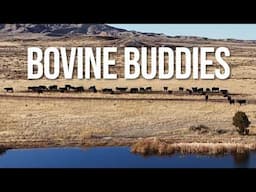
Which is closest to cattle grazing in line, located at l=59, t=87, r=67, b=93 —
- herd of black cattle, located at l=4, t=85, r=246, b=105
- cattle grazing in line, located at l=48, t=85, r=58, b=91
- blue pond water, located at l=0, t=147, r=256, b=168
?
herd of black cattle, located at l=4, t=85, r=246, b=105

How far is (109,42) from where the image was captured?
2370 inches

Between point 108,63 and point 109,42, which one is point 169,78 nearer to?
point 108,63

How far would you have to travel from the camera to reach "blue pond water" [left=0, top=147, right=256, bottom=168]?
14.0 meters

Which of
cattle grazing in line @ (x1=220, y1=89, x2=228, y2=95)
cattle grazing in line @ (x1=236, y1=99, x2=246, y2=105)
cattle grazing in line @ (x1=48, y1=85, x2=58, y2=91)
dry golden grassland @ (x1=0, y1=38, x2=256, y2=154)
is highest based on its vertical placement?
cattle grazing in line @ (x1=48, y1=85, x2=58, y2=91)

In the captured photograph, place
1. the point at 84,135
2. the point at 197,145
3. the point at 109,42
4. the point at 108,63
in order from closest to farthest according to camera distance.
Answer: the point at 197,145 < the point at 84,135 < the point at 108,63 < the point at 109,42

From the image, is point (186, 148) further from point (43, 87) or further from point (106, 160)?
point (43, 87)

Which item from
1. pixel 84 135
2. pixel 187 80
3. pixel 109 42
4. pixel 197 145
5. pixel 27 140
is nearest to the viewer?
pixel 197 145

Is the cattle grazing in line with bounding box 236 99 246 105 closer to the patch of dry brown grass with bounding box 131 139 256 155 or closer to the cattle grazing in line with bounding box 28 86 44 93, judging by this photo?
the patch of dry brown grass with bounding box 131 139 256 155

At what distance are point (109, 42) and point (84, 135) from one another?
4296 cm

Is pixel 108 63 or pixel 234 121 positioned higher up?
pixel 108 63

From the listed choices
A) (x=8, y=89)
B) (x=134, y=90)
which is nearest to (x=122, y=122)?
(x=134, y=90)
